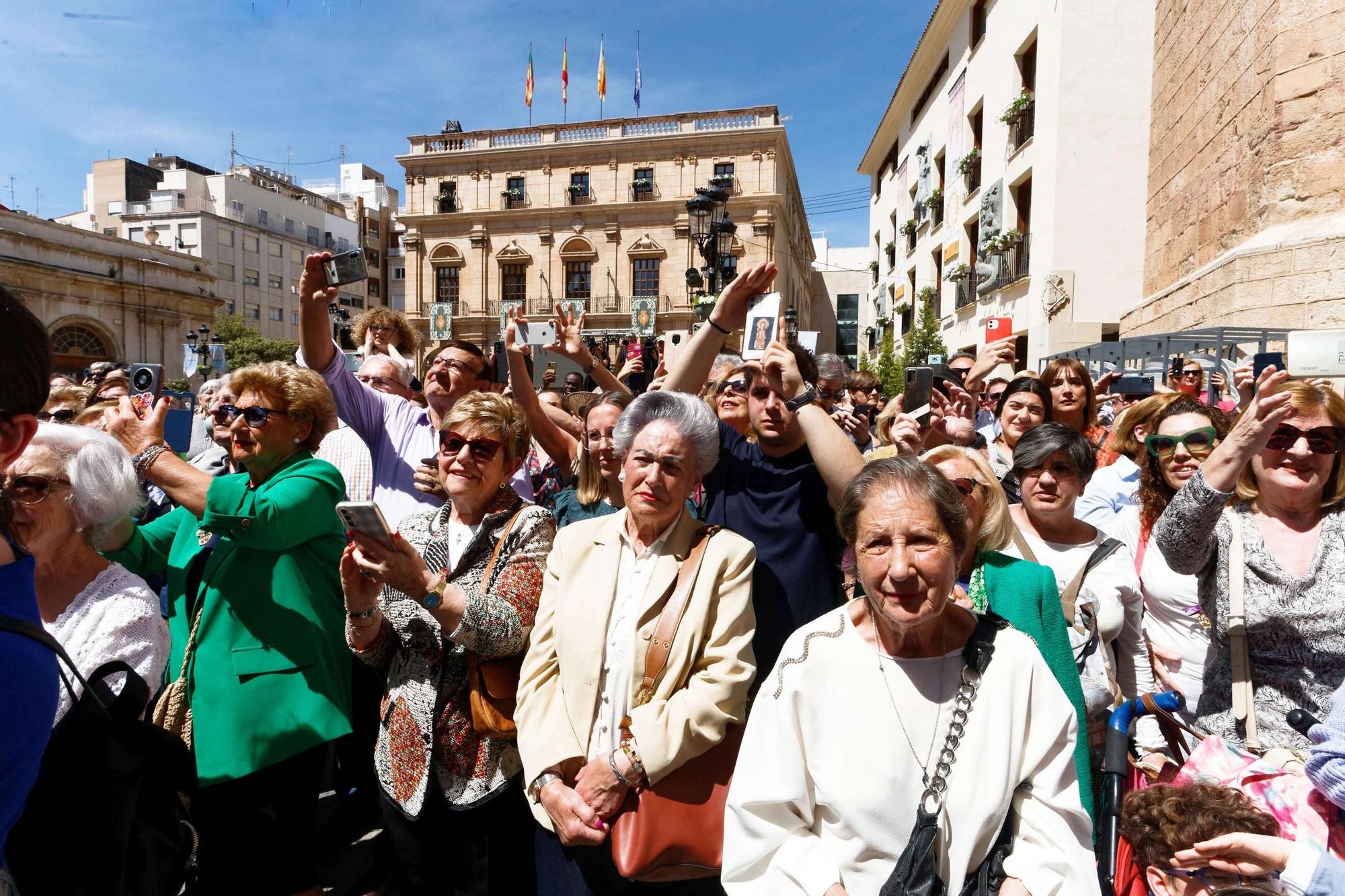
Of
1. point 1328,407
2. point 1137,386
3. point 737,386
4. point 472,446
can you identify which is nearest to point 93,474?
point 472,446

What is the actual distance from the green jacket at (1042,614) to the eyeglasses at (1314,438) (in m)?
0.88

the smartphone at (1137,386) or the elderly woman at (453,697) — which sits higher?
the smartphone at (1137,386)

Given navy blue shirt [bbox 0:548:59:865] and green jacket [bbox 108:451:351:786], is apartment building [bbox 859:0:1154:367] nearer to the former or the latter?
green jacket [bbox 108:451:351:786]

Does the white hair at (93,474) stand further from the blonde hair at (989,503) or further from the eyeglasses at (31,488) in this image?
Result: the blonde hair at (989,503)

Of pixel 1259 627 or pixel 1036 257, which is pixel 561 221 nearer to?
pixel 1036 257

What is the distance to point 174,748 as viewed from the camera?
2.04 m

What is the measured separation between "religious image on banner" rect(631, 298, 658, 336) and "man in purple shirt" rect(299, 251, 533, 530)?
30.9 m

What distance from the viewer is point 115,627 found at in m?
2.31

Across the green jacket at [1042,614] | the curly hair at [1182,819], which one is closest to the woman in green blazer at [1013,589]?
the green jacket at [1042,614]

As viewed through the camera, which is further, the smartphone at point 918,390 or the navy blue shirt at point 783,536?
the smartphone at point 918,390

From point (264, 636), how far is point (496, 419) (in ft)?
3.54

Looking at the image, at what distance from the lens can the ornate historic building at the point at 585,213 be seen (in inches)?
1481

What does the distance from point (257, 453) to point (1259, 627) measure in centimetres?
337

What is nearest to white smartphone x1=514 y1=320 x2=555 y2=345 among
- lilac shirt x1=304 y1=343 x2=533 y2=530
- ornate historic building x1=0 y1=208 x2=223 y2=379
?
lilac shirt x1=304 y1=343 x2=533 y2=530
